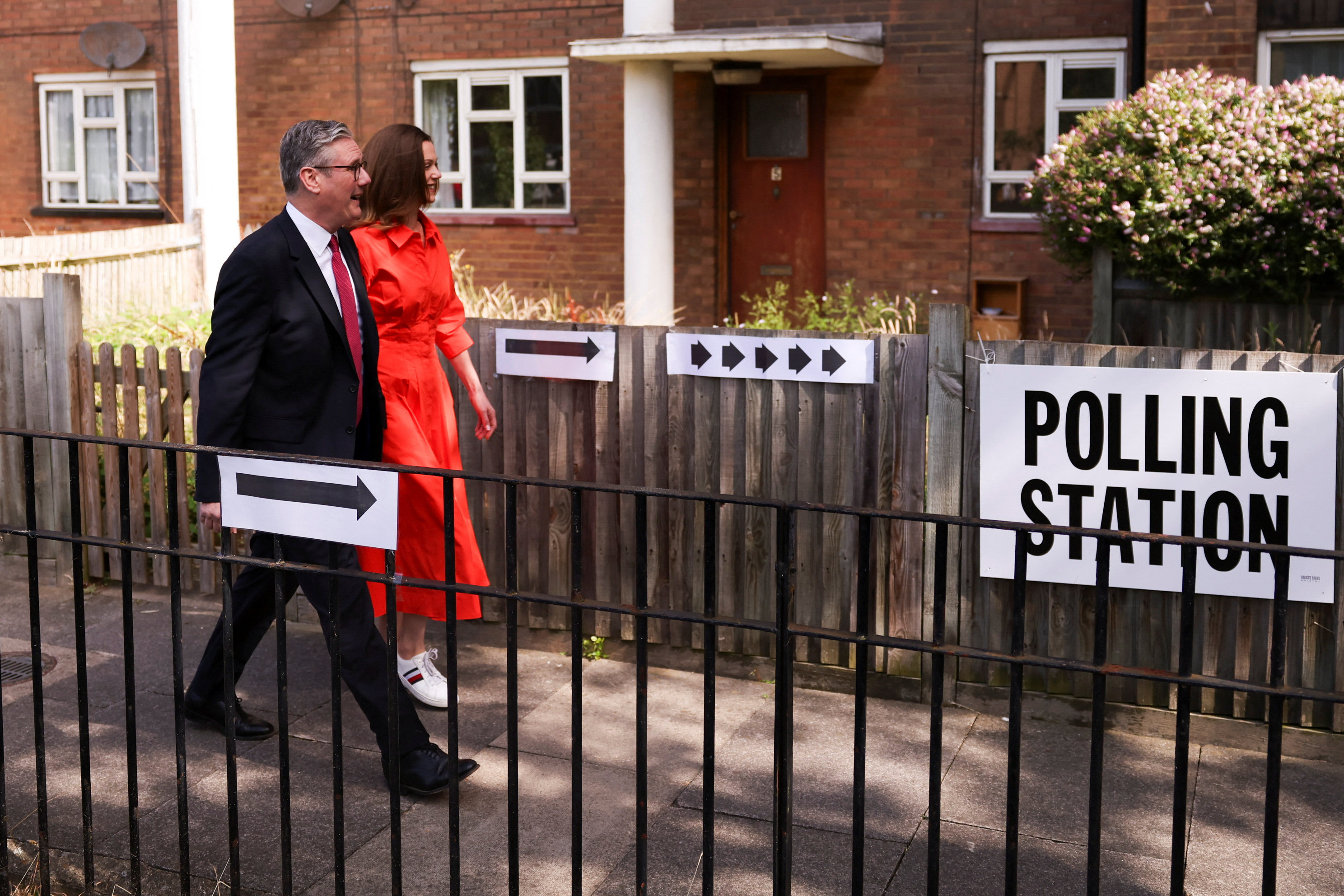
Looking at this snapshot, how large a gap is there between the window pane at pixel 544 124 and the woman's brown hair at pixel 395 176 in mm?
9192

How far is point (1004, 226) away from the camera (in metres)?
12.1

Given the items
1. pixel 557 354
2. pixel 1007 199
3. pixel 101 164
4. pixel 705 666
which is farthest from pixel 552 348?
pixel 101 164

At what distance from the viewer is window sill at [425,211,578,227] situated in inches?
547

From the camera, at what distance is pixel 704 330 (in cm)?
561

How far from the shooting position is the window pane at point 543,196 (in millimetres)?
14070

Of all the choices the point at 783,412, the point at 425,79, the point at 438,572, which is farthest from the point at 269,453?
the point at 425,79

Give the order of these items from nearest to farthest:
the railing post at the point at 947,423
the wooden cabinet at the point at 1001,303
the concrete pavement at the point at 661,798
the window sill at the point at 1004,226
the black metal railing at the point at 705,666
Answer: the black metal railing at the point at 705,666
the concrete pavement at the point at 661,798
the railing post at the point at 947,423
the wooden cabinet at the point at 1001,303
the window sill at the point at 1004,226

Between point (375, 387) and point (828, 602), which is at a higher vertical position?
point (375, 387)

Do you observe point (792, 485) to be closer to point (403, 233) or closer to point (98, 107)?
point (403, 233)

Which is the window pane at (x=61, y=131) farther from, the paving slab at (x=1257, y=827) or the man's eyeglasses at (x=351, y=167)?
the paving slab at (x=1257, y=827)

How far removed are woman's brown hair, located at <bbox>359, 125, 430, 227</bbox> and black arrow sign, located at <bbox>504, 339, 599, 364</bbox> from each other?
994mm

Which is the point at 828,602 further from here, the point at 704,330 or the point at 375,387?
the point at 375,387

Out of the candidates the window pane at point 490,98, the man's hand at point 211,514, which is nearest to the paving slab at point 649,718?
the man's hand at point 211,514

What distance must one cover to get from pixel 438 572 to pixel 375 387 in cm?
88
